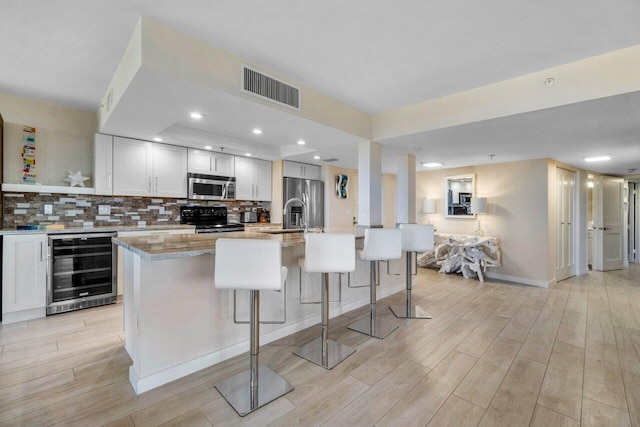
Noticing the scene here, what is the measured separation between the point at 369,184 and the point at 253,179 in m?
2.39

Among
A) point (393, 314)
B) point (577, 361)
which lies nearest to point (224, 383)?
point (393, 314)

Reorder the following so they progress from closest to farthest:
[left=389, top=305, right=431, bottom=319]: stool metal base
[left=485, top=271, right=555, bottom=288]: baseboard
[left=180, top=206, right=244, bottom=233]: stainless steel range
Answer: [left=389, top=305, right=431, bottom=319]: stool metal base
[left=180, top=206, right=244, bottom=233]: stainless steel range
[left=485, top=271, right=555, bottom=288]: baseboard

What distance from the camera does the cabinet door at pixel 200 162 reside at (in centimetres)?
446

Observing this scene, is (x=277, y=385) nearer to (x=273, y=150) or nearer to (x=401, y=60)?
(x=401, y=60)

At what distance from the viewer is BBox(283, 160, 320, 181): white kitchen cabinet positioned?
5474 mm

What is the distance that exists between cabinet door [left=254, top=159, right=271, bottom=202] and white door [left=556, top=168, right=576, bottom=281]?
533cm

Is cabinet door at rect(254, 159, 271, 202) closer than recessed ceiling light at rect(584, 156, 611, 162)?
No

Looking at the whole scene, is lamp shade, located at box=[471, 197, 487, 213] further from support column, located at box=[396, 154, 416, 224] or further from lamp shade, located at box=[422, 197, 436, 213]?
support column, located at box=[396, 154, 416, 224]

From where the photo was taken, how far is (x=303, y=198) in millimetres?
5375

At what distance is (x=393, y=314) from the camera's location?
328cm

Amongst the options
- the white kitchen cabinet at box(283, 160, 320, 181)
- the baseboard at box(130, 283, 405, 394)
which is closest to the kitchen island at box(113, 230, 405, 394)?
the baseboard at box(130, 283, 405, 394)

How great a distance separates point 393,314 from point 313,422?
1.91m

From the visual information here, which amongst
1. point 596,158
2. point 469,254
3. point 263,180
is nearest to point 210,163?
point 263,180

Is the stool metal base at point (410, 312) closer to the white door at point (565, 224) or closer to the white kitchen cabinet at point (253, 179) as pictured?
the white kitchen cabinet at point (253, 179)
